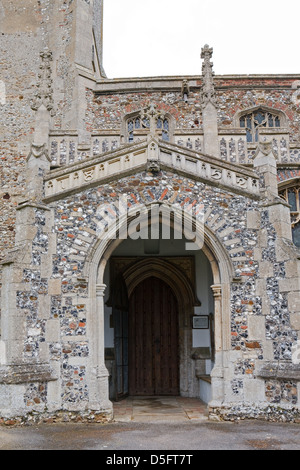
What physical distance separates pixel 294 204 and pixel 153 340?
5.46 metres

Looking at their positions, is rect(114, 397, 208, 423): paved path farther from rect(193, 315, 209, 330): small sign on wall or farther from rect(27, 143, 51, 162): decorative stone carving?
rect(27, 143, 51, 162): decorative stone carving

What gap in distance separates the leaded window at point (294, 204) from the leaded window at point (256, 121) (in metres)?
3.52

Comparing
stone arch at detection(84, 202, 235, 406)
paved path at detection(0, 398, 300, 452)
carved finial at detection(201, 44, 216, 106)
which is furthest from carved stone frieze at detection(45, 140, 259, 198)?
carved finial at detection(201, 44, 216, 106)

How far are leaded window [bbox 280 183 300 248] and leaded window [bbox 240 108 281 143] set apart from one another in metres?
3.52

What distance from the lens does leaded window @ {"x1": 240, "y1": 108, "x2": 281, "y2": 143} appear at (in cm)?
1644

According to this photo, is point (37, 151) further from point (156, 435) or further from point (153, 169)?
point (156, 435)

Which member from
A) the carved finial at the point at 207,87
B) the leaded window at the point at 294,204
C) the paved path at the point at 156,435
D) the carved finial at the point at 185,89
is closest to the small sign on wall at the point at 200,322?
the paved path at the point at 156,435

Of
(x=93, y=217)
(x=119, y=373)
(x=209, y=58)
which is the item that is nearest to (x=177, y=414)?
(x=119, y=373)

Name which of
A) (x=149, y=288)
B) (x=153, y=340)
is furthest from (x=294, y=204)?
(x=153, y=340)

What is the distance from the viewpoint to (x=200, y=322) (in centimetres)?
1099

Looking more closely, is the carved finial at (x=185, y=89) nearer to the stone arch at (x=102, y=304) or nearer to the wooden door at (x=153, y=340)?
the wooden door at (x=153, y=340)

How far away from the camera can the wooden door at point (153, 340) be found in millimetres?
11391
